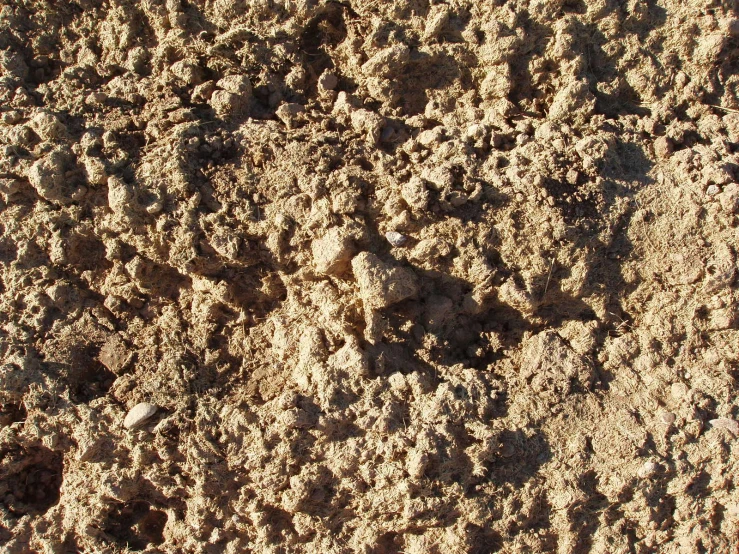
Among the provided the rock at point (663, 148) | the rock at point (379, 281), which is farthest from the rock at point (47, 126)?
the rock at point (663, 148)

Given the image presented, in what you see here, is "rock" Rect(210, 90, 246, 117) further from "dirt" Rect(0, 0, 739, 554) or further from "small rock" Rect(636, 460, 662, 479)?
"small rock" Rect(636, 460, 662, 479)

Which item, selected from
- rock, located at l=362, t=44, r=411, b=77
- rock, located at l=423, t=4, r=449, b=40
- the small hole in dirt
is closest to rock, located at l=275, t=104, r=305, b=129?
rock, located at l=362, t=44, r=411, b=77

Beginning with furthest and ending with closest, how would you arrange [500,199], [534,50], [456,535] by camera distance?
[534,50] < [500,199] < [456,535]

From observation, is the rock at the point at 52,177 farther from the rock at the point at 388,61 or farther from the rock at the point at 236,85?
the rock at the point at 388,61

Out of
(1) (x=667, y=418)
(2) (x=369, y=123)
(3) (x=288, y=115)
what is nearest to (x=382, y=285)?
(2) (x=369, y=123)

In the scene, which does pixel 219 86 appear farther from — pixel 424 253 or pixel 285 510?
pixel 285 510

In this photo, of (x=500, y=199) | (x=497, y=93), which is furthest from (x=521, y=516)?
(x=497, y=93)
